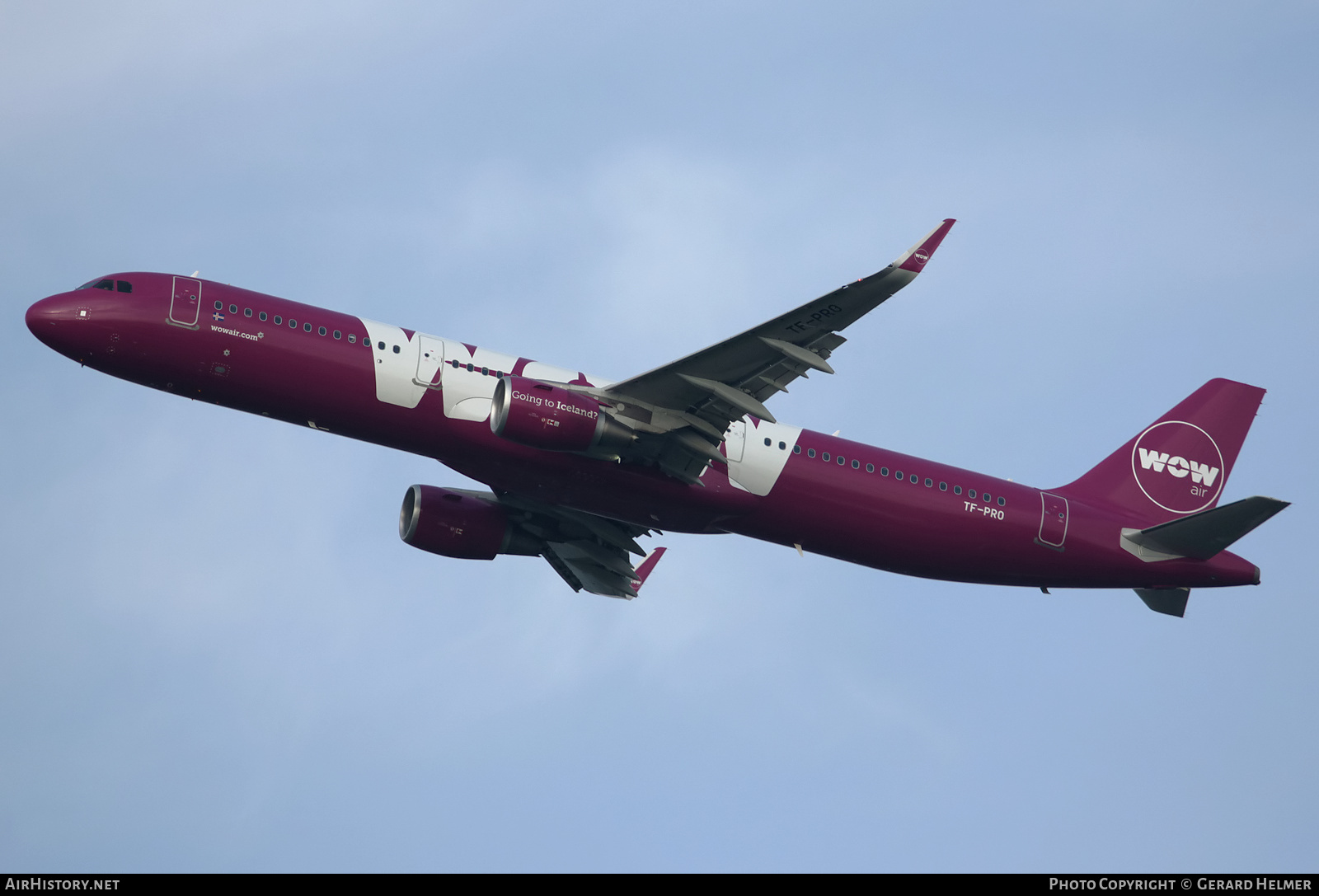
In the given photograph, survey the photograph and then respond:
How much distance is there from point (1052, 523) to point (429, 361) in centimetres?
1986

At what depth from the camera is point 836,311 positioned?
35.0 metres

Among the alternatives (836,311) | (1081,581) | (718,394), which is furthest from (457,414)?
(1081,581)

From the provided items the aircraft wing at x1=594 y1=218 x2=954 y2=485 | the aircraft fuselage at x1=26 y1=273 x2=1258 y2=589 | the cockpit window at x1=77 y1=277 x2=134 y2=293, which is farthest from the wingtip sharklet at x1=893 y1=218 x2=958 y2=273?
the cockpit window at x1=77 y1=277 x2=134 y2=293

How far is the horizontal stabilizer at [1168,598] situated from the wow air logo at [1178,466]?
2741 mm

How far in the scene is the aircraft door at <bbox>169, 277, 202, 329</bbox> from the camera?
38312mm

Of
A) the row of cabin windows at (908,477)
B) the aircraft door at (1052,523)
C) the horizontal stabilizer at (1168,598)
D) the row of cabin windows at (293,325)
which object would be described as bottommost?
the horizontal stabilizer at (1168,598)

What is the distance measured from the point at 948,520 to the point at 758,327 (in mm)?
10799

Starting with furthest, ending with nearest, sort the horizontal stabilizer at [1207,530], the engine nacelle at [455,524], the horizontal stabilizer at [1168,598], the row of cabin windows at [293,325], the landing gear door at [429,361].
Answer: the engine nacelle at [455,524] → the horizontal stabilizer at [1168,598] → the horizontal stabilizer at [1207,530] → the landing gear door at [429,361] → the row of cabin windows at [293,325]

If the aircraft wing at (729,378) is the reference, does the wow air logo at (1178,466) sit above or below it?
above

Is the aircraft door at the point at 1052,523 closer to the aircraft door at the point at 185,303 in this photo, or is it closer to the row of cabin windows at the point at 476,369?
the row of cabin windows at the point at 476,369

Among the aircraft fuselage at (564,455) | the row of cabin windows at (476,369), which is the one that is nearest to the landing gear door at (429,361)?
the aircraft fuselage at (564,455)

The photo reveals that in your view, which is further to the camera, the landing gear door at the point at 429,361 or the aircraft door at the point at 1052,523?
the aircraft door at the point at 1052,523

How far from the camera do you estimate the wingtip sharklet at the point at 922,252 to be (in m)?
33.0

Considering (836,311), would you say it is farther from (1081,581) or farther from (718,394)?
(1081,581)
